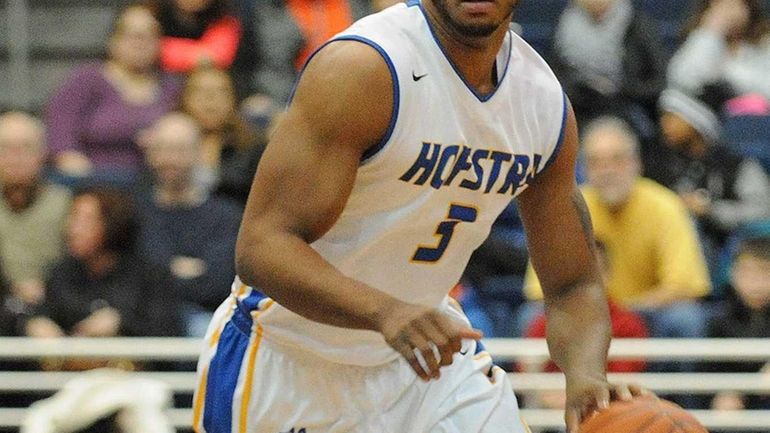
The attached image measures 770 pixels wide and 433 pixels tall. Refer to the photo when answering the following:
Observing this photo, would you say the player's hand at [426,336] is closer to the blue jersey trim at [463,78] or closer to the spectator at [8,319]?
the blue jersey trim at [463,78]

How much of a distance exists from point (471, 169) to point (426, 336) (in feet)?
2.55

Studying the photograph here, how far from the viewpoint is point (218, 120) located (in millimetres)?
7566

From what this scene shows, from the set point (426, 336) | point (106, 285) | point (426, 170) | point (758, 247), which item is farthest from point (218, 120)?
point (426, 336)

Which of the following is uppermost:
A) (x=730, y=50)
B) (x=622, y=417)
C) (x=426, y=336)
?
(x=426, y=336)

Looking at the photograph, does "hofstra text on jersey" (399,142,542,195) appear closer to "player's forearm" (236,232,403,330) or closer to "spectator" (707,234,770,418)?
"player's forearm" (236,232,403,330)

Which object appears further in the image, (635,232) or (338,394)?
(635,232)

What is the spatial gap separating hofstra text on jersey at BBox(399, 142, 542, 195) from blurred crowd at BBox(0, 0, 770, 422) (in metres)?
2.80

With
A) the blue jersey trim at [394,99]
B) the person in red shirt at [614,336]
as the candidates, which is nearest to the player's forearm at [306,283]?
A: the blue jersey trim at [394,99]

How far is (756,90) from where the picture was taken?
8.15 m

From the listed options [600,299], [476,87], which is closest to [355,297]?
[476,87]

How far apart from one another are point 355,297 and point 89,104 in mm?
4915

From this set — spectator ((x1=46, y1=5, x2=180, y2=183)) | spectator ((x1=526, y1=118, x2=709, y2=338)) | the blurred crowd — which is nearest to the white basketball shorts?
the blurred crowd

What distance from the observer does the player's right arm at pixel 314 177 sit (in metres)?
3.27

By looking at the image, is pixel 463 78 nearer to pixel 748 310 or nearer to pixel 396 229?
pixel 396 229
